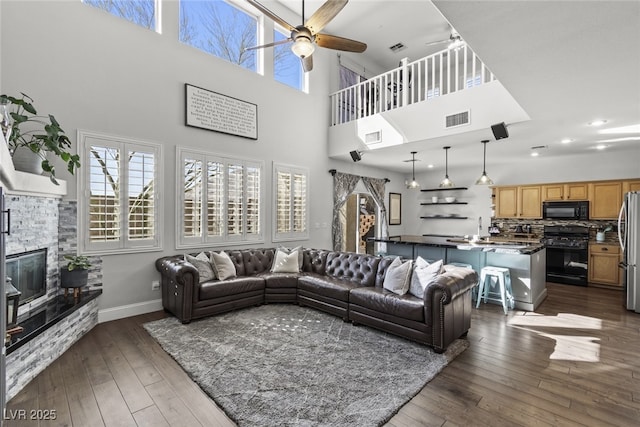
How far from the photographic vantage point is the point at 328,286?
13.7ft

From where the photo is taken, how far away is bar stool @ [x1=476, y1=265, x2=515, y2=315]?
4.36 metres

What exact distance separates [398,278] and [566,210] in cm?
509

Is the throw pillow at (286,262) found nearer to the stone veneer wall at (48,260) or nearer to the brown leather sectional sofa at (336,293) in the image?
the brown leather sectional sofa at (336,293)

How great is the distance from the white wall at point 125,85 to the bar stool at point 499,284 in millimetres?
3717

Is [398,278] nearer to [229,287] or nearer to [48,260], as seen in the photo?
[229,287]

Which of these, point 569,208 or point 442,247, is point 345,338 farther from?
point 569,208

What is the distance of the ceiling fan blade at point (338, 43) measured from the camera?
11.9 feet

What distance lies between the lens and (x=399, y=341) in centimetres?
333

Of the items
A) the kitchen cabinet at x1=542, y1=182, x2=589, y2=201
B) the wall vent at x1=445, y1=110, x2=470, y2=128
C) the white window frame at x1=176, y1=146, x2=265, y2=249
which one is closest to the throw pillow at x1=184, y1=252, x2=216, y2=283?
the white window frame at x1=176, y1=146, x2=265, y2=249

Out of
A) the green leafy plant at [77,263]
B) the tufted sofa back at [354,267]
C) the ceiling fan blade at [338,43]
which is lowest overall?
the tufted sofa back at [354,267]

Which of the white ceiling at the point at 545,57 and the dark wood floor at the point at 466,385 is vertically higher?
the white ceiling at the point at 545,57

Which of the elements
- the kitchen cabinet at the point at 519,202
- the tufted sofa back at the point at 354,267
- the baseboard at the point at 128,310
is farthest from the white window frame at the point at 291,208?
the kitchen cabinet at the point at 519,202

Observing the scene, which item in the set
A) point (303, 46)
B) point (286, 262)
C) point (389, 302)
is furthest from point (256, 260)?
point (303, 46)

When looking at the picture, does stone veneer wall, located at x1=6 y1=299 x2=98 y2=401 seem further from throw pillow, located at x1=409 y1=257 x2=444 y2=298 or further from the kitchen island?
the kitchen island
